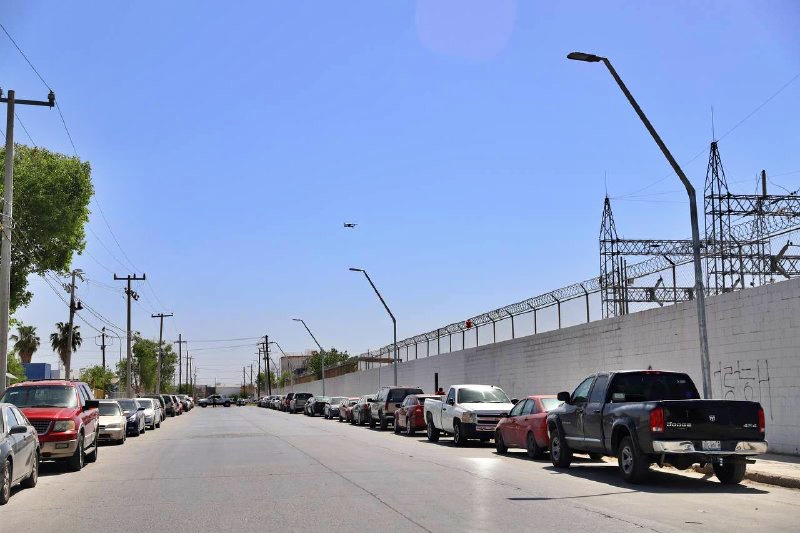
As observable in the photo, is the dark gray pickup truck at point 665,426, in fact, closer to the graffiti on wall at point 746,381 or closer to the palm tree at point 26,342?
the graffiti on wall at point 746,381

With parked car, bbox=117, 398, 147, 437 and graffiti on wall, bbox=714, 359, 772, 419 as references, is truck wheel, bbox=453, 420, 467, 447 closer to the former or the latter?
graffiti on wall, bbox=714, 359, 772, 419

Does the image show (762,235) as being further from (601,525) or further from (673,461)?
(601,525)

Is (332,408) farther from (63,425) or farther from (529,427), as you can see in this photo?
(63,425)

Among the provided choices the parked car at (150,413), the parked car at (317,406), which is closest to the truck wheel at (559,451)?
the parked car at (150,413)

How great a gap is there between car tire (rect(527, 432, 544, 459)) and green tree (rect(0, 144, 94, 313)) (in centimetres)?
1968

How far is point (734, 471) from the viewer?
14180mm

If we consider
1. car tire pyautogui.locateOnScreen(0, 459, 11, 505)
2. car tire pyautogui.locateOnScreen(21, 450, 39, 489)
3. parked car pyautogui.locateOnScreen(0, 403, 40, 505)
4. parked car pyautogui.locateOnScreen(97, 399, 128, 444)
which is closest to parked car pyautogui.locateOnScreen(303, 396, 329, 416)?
parked car pyautogui.locateOnScreen(97, 399, 128, 444)

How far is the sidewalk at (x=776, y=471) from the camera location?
1388cm

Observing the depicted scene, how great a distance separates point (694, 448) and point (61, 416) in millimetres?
12336

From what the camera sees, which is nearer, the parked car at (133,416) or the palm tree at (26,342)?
the parked car at (133,416)

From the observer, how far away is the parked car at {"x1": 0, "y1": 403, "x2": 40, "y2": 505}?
12.2m

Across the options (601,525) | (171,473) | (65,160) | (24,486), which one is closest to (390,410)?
(65,160)

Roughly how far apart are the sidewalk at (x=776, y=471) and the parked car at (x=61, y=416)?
1266 cm

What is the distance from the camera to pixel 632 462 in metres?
14.1
